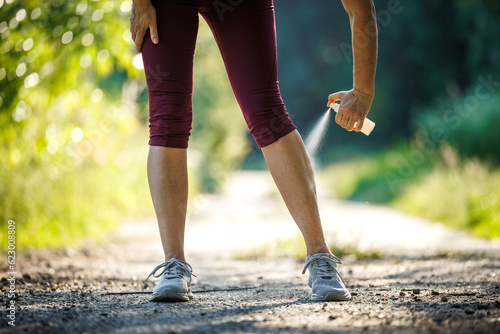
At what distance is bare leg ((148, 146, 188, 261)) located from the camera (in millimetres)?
2236

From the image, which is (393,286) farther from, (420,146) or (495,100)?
(495,100)

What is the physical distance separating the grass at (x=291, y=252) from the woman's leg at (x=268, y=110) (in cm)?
204

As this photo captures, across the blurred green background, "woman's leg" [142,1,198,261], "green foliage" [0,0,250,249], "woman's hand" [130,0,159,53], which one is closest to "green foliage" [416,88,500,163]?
the blurred green background

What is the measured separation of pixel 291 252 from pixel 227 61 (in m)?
2.40

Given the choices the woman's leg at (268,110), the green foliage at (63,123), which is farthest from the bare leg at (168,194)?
the green foliage at (63,123)

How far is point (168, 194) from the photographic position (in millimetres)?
2246

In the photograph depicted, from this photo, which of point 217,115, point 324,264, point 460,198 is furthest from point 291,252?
point 217,115

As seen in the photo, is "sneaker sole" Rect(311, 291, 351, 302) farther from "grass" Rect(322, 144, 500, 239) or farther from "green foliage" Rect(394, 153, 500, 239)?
"green foliage" Rect(394, 153, 500, 239)

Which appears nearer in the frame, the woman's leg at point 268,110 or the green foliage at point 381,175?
the woman's leg at point 268,110

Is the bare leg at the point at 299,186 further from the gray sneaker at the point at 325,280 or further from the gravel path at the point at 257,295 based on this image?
the gravel path at the point at 257,295

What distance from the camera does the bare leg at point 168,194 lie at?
88.0 inches

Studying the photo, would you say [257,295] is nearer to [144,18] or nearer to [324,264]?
[324,264]

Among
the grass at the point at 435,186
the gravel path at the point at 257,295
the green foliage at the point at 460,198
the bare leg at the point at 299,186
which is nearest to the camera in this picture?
the gravel path at the point at 257,295

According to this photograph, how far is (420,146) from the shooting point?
36.8ft
